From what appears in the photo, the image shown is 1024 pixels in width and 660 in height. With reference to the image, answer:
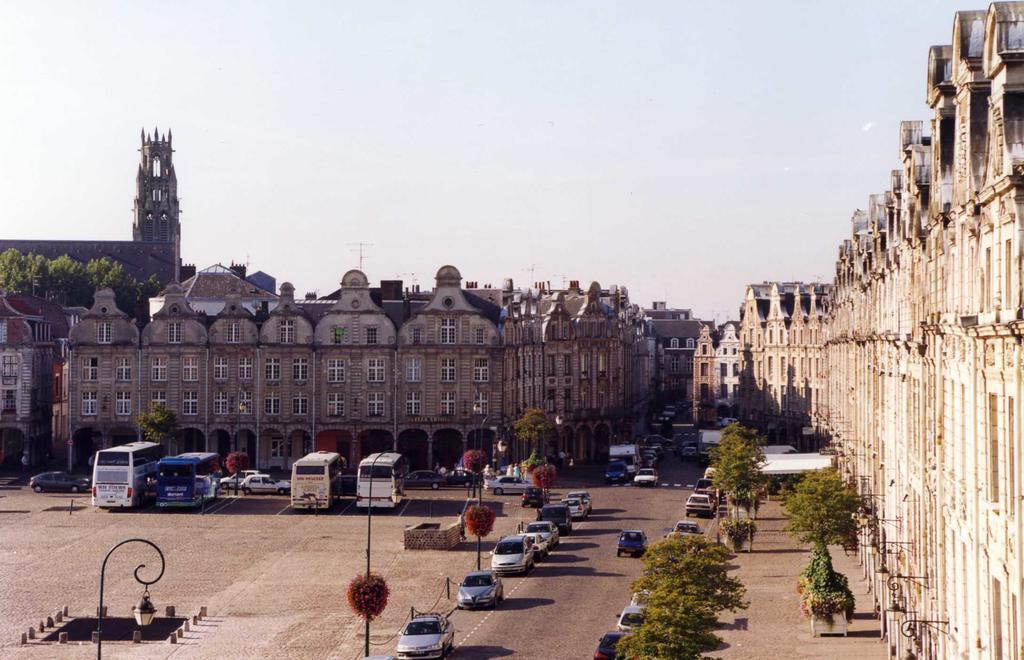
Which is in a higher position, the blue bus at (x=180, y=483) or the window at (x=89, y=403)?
the window at (x=89, y=403)

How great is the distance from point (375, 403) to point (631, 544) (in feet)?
126

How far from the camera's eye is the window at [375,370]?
313ft

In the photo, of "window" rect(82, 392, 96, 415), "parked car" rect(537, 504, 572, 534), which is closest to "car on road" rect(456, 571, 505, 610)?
"parked car" rect(537, 504, 572, 534)

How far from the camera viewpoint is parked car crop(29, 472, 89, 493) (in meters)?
83.5

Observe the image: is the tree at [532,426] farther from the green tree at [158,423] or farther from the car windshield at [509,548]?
the car windshield at [509,548]

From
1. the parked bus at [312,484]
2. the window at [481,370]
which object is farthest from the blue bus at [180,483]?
the window at [481,370]

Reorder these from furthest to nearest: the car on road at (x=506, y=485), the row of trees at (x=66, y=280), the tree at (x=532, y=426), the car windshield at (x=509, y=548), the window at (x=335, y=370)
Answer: the row of trees at (x=66, y=280) < the window at (x=335, y=370) < the tree at (x=532, y=426) < the car on road at (x=506, y=485) < the car windshield at (x=509, y=548)

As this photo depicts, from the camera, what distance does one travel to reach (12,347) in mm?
98812

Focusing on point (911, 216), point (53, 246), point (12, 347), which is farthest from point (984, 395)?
point (53, 246)

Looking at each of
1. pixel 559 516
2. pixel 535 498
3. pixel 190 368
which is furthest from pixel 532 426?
pixel 559 516

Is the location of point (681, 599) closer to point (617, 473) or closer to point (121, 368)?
point (617, 473)

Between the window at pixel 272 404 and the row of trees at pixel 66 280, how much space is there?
144 feet

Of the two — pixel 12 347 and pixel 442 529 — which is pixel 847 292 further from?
pixel 12 347

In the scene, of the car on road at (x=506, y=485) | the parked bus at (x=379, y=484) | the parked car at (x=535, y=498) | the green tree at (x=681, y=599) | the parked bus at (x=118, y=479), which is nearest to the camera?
the green tree at (x=681, y=599)
